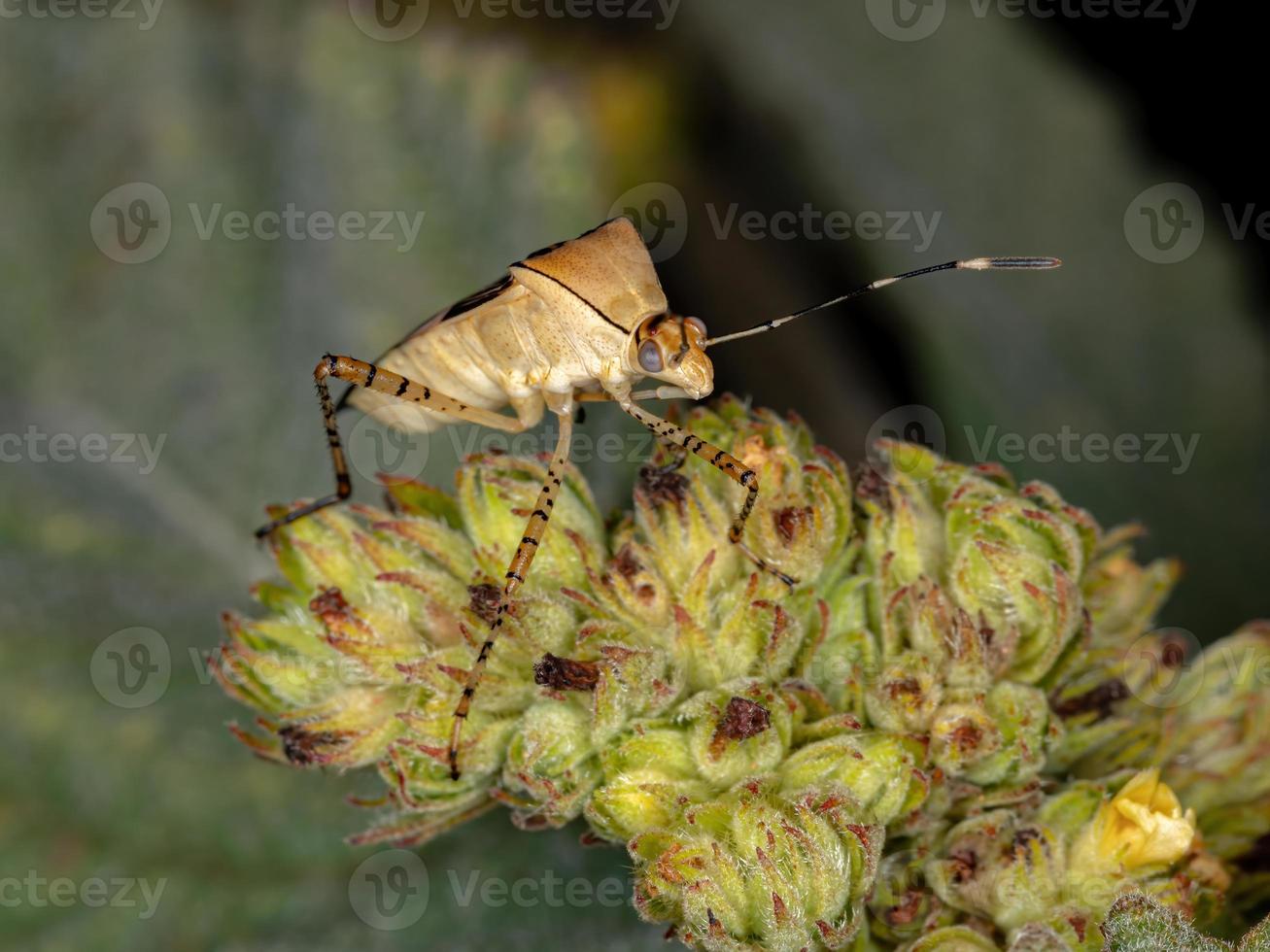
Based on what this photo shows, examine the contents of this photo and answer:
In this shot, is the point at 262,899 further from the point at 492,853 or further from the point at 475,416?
the point at 475,416

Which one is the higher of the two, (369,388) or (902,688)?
(369,388)

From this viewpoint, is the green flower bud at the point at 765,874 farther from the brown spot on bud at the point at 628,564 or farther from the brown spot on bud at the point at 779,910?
the brown spot on bud at the point at 628,564

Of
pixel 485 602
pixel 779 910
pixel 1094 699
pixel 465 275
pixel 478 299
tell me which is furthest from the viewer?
pixel 465 275

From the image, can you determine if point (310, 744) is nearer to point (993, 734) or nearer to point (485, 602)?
point (485, 602)

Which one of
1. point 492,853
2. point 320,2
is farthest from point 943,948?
point 320,2

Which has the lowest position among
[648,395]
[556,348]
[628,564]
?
[628,564]

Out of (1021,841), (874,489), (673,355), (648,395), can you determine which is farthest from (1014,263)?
(1021,841)

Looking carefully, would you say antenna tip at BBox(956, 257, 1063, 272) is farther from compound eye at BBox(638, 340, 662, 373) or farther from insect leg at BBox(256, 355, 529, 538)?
insect leg at BBox(256, 355, 529, 538)
